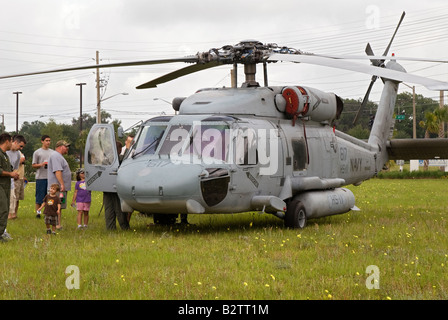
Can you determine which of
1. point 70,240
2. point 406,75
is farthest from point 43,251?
point 406,75

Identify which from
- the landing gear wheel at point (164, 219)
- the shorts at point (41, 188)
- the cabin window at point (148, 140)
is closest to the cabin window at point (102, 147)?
the cabin window at point (148, 140)

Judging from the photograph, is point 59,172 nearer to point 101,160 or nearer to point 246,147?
point 101,160

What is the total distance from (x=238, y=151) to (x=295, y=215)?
181 centimetres

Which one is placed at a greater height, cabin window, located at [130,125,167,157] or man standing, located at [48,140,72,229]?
cabin window, located at [130,125,167,157]

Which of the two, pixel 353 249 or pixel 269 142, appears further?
pixel 269 142

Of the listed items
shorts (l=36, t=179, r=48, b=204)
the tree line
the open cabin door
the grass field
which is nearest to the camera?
the grass field

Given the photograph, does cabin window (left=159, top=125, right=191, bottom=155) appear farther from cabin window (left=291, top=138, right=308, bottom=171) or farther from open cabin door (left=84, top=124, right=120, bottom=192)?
cabin window (left=291, top=138, right=308, bottom=171)

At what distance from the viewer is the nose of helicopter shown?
428 inches

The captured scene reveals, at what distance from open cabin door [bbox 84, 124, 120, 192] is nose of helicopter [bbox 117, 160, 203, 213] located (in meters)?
1.22

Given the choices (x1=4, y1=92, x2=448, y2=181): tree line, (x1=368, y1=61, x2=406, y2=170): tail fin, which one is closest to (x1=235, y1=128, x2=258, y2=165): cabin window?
(x1=368, y1=61, x2=406, y2=170): tail fin
